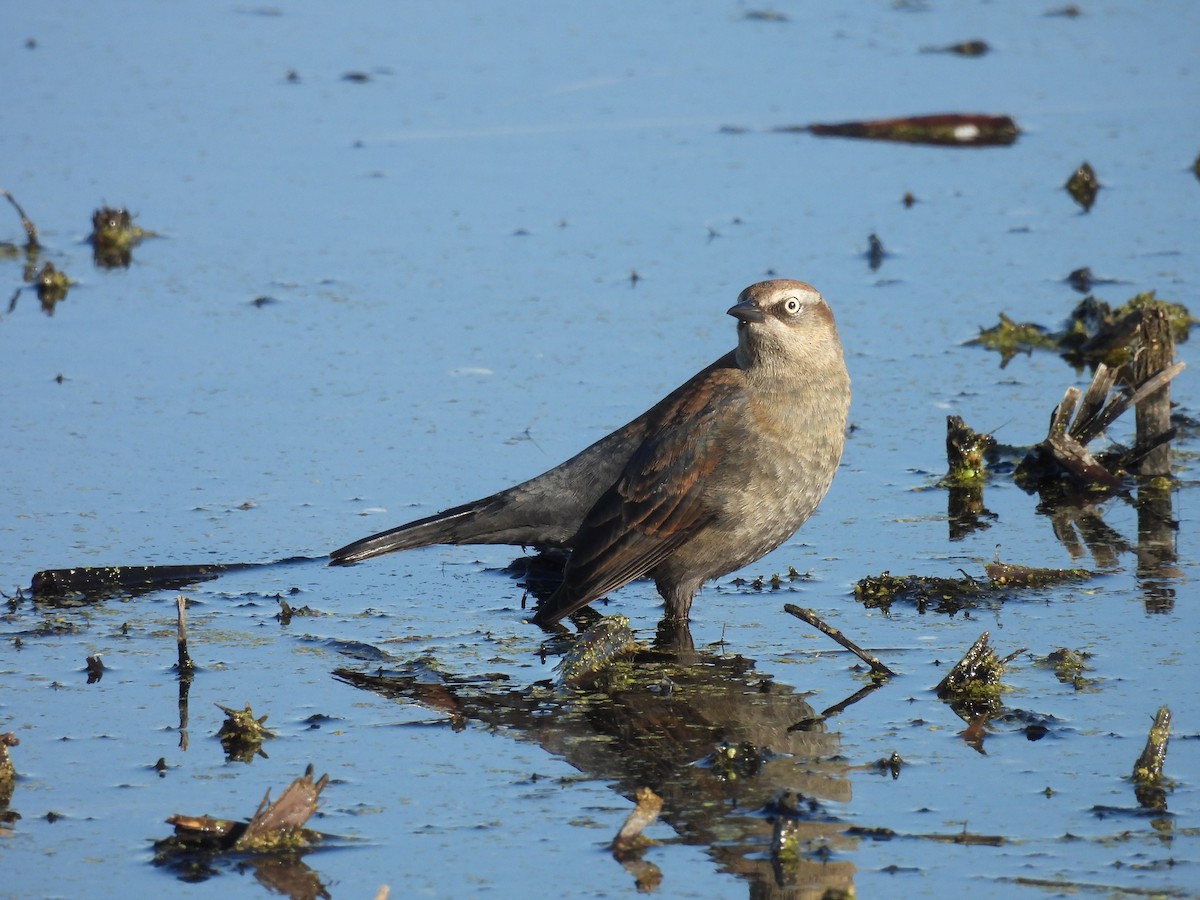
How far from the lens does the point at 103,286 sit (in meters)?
10.5

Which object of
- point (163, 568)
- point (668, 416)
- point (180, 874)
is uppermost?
point (668, 416)

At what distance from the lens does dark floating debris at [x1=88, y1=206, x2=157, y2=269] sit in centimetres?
1084

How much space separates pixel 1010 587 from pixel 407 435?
3.10 meters

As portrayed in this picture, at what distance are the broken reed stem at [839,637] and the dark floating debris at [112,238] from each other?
20.2ft

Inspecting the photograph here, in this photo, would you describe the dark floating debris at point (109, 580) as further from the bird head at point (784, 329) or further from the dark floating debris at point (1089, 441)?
the dark floating debris at point (1089, 441)

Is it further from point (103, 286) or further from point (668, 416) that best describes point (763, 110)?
point (668, 416)

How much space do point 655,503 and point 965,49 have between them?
8.73 m

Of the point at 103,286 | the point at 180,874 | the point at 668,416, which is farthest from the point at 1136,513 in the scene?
the point at 103,286

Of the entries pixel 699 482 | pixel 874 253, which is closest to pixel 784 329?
pixel 699 482

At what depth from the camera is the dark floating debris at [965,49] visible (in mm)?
14469

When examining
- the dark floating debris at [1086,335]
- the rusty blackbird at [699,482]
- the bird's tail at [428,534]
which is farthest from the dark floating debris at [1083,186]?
the bird's tail at [428,534]

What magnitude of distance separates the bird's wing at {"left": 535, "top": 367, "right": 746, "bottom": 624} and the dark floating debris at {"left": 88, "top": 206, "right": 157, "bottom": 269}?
4.93 metres

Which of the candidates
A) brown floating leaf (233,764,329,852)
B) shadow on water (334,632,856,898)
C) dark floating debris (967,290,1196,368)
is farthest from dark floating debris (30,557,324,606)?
dark floating debris (967,290,1196,368)

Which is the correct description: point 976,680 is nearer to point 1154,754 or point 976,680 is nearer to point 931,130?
point 1154,754
